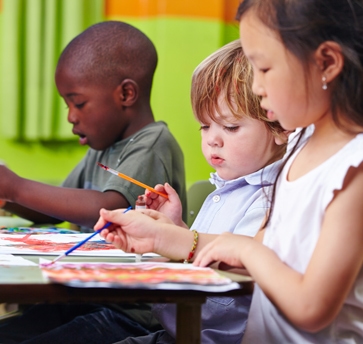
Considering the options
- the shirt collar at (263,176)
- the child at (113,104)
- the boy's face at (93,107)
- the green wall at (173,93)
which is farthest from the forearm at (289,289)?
the green wall at (173,93)

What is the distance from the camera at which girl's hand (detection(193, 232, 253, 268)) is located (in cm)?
94

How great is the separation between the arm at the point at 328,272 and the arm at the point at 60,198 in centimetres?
91

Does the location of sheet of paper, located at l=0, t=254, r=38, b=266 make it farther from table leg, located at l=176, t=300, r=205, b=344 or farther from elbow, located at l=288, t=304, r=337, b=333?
elbow, located at l=288, t=304, r=337, b=333

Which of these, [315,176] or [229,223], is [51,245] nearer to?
[229,223]

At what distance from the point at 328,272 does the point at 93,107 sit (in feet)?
4.29

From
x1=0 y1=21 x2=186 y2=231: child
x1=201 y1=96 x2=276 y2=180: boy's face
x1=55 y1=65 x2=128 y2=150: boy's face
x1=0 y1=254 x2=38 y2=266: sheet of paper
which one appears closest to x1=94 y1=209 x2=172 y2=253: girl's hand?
x1=0 y1=254 x2=38 y2=266: sheet of paper

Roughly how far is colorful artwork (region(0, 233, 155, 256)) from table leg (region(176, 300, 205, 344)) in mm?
301

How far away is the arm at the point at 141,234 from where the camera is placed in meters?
1.01

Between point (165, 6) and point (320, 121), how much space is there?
2.06 metres

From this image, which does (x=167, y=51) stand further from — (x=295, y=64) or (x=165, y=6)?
(x=295, y=64)

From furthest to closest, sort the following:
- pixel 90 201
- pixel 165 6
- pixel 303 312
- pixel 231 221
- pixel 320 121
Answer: pixel 165 6 → pixel 90 201 → pixel 231 221 → pixel 320 121 → pixel 303 312

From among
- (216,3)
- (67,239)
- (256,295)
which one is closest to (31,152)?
(216,3)

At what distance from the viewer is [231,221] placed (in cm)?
129

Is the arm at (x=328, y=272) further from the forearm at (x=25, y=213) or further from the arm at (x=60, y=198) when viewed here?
the forearm at (x=25, y=213)
